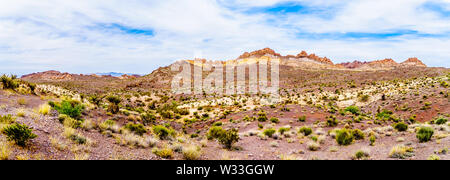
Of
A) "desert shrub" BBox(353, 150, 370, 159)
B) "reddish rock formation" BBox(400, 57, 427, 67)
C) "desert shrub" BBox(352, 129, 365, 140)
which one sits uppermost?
"reddish rock formation" BBox(400, 57, 427, 67)

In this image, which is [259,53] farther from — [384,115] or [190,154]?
[190,154]

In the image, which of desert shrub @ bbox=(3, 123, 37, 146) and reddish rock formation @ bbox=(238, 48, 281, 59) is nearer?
desert shrub @ bbox=(3, 123, 37, 146)

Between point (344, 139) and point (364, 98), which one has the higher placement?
point (364, 98)

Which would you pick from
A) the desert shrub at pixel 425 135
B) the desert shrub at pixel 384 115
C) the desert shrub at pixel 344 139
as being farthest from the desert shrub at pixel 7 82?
the desert shrub at pixel 384 115

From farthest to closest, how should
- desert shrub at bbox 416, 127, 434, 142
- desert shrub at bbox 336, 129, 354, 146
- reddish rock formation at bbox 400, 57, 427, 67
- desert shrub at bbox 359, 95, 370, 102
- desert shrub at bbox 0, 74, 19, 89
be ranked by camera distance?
reddish rock formation at bbox 400, 57, 427, 67 → desert shrub at bbox 359, 95, 370, 102 → desert shrub at bbox 0, 74, 19, 89 → desert shrub at bbox 336, 129, 354, 146 → desert shrub at bbox 416, 127, 434, 142

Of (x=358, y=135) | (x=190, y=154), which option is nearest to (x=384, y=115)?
(x=358, y=135)

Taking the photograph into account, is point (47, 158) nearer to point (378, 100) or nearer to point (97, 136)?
point (97, 136)

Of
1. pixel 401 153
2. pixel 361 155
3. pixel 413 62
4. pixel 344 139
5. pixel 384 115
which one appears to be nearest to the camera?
pixel 401 153

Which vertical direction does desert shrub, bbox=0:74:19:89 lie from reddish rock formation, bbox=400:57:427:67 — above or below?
below

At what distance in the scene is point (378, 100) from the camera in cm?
3250

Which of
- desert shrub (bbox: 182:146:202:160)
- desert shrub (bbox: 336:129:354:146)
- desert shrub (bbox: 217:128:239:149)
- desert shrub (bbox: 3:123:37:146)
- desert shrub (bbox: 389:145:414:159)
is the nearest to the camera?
desert shrub (bbox: 3:123:37:146)

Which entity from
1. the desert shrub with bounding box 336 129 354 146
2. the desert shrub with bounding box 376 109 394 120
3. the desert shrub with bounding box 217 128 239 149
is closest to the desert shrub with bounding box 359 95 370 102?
the desert shrub with bounding box 376 109 394 120

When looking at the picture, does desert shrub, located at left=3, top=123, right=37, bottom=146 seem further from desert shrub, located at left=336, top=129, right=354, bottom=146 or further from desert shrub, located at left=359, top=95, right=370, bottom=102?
desert shrub, located at left=359, top=95, right=370, bottom=102

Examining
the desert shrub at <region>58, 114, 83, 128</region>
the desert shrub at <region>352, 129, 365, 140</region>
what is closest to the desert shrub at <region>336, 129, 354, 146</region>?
the desert shrub at <region>352, 129, 365, 140</region>
